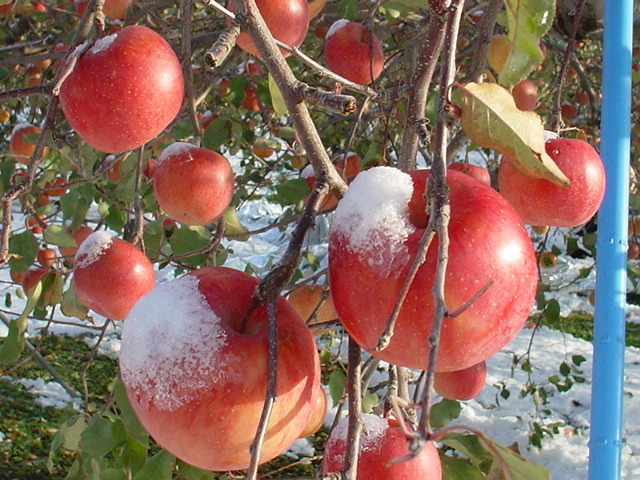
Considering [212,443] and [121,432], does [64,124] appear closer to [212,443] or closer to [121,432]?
[121,432]

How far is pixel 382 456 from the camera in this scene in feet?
2.08

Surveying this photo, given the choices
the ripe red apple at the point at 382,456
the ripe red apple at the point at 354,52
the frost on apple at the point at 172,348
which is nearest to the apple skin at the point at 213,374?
the frost on apple at the point at 172,348

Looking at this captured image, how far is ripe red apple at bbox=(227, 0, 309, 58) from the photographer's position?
1036mm

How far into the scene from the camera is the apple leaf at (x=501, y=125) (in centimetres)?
45

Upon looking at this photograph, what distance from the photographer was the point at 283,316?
503mm

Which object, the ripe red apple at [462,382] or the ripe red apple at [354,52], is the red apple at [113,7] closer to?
the ripe red apple at [354,52]

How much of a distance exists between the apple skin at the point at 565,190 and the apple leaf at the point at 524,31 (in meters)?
0.18

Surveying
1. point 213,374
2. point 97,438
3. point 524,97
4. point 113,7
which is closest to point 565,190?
point 213,374

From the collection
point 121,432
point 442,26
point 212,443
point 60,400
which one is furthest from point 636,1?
point 60,400

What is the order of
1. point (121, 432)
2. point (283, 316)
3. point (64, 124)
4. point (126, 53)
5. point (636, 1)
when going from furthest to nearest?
point (64, 124), point (636, 1), point (121, 432), point (126, 53), point (283, 316)

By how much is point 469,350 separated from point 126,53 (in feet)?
1.60

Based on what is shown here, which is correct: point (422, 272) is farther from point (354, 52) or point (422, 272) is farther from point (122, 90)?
point (354, 52)

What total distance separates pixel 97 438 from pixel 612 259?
762 millimetres

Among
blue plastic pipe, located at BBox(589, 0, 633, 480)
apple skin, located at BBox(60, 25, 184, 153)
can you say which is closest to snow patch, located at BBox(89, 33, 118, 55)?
apple skin, located at BBox(60, 25, 184, 153)
